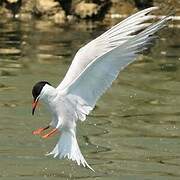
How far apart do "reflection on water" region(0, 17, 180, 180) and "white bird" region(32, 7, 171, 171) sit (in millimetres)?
1112

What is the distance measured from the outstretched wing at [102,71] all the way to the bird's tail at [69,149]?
0.61 feet

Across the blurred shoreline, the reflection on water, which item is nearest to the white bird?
the reflection on water

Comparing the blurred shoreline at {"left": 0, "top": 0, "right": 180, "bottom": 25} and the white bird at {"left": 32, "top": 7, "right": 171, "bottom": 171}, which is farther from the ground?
the white bird at {"left": 32, "top": 7, "right": 171, "bottom": 171}

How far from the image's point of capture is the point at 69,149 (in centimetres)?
588

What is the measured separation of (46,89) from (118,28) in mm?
739

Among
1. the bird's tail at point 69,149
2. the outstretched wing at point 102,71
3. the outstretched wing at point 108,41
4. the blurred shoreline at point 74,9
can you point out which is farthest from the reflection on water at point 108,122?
the blurred shoreline at point 74,9

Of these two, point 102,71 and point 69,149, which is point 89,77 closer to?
point 102,71

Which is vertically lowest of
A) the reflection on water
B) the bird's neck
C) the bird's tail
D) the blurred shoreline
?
the blurred shoreline

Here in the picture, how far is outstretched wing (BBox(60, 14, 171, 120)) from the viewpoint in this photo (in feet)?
17.8

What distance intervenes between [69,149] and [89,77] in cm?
61

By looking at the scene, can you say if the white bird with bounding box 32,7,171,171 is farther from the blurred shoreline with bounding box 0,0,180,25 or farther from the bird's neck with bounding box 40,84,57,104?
the blurred shoreline with bounding box 0,0,180,25

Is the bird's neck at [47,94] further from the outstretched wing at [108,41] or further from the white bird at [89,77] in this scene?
the outstretched wing at [108,41]

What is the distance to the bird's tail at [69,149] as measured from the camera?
5801mm

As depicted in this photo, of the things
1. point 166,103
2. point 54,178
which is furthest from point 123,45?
point 166,103
